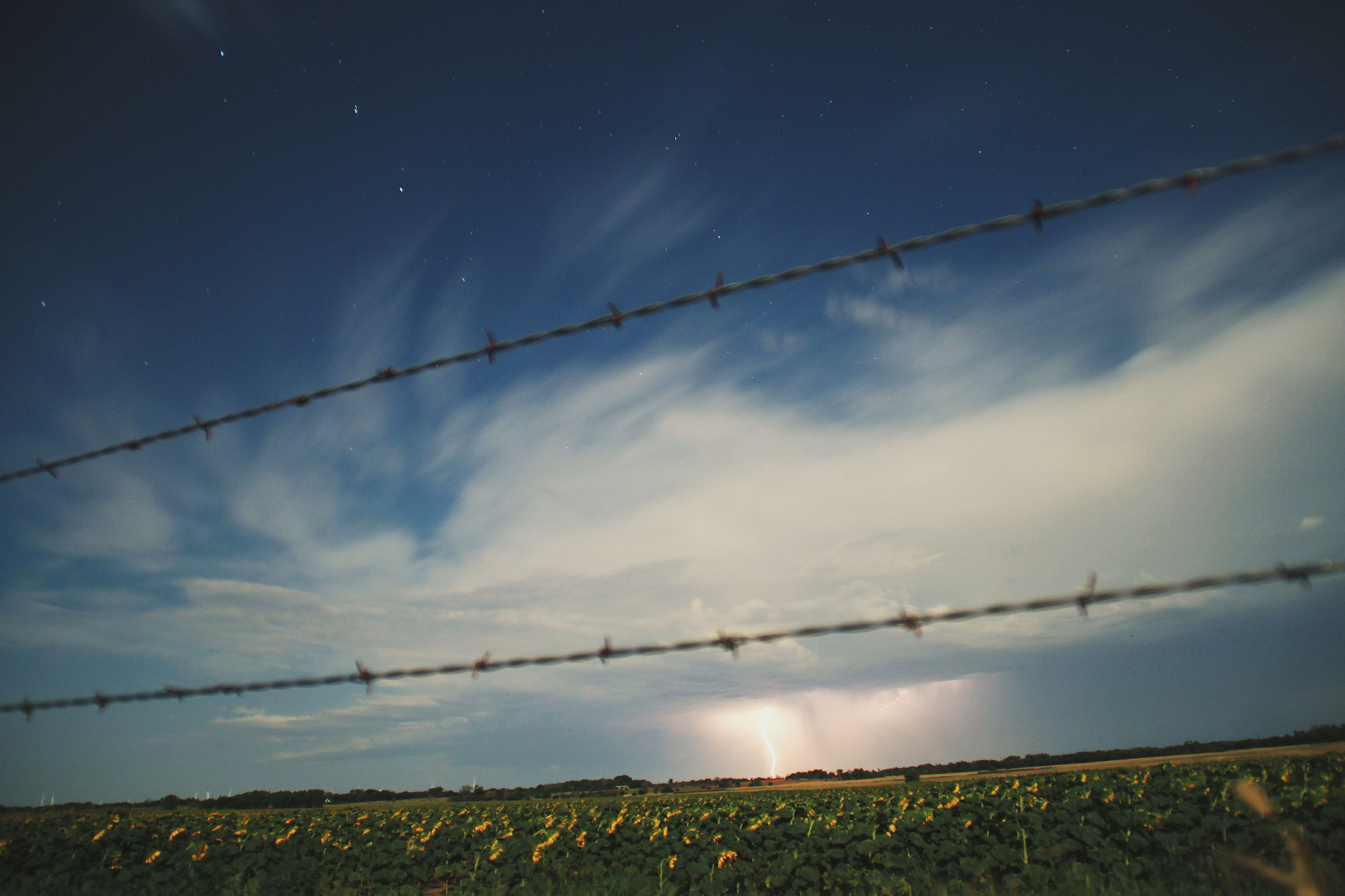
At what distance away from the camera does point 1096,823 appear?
37.4 feet

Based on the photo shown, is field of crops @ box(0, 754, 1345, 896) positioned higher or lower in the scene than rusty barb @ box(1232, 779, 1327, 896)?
lower

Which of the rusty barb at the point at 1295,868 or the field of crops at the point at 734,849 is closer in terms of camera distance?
the rusty barb at the point at 1295,868

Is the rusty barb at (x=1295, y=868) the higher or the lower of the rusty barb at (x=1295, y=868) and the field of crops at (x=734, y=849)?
the higher

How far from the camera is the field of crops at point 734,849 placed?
911 cm

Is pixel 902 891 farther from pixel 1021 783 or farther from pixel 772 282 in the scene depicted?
pixel 1021 783

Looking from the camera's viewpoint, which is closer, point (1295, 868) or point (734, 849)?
point (1295, 868)

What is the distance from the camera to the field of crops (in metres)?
9.11

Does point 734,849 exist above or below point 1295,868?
below

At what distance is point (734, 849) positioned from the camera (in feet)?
37.9

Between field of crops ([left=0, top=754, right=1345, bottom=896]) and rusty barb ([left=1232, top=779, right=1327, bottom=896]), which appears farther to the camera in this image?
field of crops ([left=0, top=754, right=1345, bottom=896])

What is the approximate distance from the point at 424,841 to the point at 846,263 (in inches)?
616

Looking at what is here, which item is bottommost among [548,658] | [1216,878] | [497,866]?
[497,866]

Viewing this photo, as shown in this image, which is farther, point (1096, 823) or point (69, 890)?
point (1096, 823)

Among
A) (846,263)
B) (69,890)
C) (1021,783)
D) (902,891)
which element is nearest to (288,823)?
(69,890)
